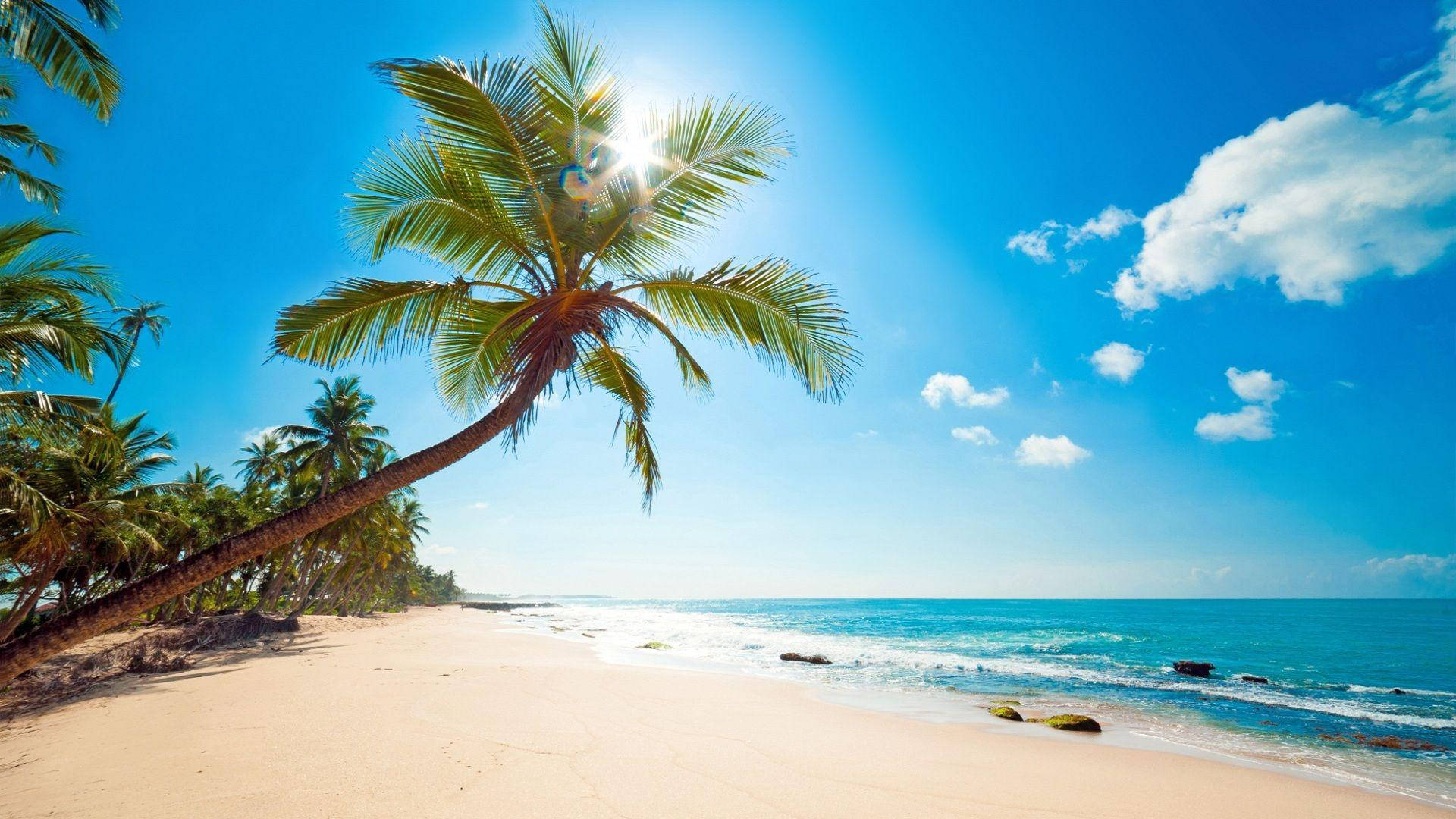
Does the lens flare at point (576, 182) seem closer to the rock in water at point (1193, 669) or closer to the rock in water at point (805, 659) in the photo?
the rock in water at point (805, 659)

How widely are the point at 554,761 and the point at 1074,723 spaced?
9005 mm

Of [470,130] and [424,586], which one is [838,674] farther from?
[424,586]

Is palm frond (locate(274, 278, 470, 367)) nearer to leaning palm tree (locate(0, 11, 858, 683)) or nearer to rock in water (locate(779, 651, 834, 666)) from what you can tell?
leaning palm tree (locate(0, 11, 858, 683))

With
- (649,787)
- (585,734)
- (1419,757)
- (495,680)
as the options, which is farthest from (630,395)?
(1419,757)

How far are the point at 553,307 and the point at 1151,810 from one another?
7.28 metres

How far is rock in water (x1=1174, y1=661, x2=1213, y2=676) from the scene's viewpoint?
20250 mm

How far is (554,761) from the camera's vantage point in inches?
219

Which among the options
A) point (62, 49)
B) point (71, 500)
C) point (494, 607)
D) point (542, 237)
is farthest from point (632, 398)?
point (494, 607)

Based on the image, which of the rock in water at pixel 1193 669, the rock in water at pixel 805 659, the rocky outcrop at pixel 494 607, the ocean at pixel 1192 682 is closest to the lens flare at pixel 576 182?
the ocean at pixel 1192 682

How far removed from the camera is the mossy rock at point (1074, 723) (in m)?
9.84

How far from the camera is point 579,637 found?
2773 cm

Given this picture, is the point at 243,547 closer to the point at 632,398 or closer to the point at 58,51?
the point at 632,398

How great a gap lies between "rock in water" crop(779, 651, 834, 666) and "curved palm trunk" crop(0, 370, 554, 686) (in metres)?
17.8

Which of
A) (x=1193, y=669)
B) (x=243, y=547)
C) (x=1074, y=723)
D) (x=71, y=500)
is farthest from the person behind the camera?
(x=1193, y=669)
